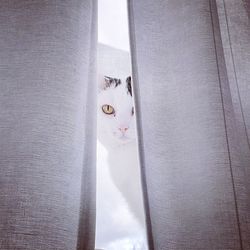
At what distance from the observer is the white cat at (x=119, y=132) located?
0.92 metres

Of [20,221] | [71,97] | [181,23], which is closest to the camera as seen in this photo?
[20,221]

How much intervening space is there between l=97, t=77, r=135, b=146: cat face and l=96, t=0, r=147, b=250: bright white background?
74 millimetres

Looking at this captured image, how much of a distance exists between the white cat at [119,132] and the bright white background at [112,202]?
0.11ft

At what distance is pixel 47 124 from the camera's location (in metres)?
0.64

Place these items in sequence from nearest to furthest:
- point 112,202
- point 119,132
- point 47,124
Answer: point 47,124 → point 112,202 → point 119,132

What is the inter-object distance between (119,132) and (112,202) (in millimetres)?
310

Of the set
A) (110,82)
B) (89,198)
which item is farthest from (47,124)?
(110,82)

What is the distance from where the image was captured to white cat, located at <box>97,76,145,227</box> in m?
0.92

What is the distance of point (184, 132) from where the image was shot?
74 centimetres

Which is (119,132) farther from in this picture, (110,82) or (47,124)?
(47,124)

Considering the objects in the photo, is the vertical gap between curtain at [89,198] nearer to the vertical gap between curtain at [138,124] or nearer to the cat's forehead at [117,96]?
the vertical gap between curtain at [138,124]

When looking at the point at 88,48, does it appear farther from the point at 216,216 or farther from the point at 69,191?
the point at 216,216

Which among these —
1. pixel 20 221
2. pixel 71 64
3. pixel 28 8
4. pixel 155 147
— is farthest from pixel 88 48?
pixel 20 221

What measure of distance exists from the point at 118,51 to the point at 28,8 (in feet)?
1.18
